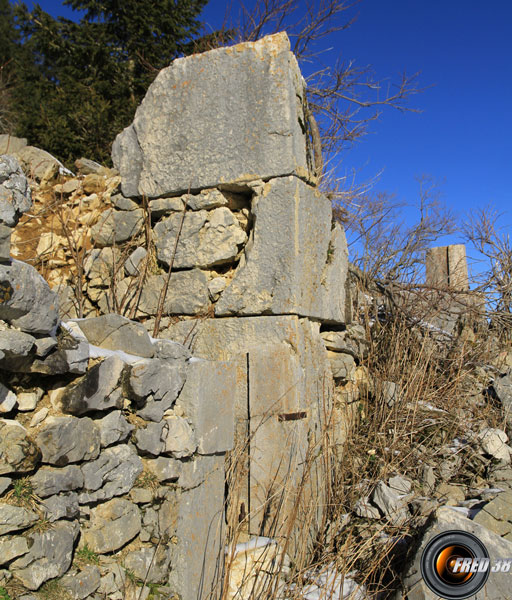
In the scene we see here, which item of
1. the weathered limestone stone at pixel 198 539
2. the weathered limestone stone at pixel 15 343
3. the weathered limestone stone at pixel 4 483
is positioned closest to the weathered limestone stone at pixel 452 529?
the weathered limestone stone at pixel 198 539

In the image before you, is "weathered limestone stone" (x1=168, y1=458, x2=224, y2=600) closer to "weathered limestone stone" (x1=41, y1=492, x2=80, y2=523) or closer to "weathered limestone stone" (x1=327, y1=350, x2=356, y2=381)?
"weathered limestone stone" (x1=41, y1=492, x2=80, y2=523)

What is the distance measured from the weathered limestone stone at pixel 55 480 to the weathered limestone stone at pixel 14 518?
79mm

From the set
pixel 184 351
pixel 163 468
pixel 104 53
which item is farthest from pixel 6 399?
pixel 104 53

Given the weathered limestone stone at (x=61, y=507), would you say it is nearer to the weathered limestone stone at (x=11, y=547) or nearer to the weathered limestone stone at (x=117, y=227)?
the weathered limestone stone at (x=11, y=547)

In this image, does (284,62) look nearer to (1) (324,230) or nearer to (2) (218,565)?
(1) (324,230)

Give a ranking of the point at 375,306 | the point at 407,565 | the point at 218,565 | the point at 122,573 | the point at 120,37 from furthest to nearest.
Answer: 1. the point at 120,37
2. the point at 375,306
3. the point at 407,565
4. the point at 218,565
5. the point at 122,573

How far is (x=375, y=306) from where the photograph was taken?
4.91 metres

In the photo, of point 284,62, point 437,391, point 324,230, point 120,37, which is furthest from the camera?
point 120,37

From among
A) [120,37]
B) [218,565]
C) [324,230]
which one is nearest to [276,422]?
[218,565]

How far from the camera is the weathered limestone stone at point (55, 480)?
170 centimetres

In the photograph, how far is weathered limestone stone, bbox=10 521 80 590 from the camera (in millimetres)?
1603

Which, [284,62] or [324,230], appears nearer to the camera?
[284,62]

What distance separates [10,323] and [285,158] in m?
2.13

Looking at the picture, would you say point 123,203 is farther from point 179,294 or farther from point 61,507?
point 61,507
